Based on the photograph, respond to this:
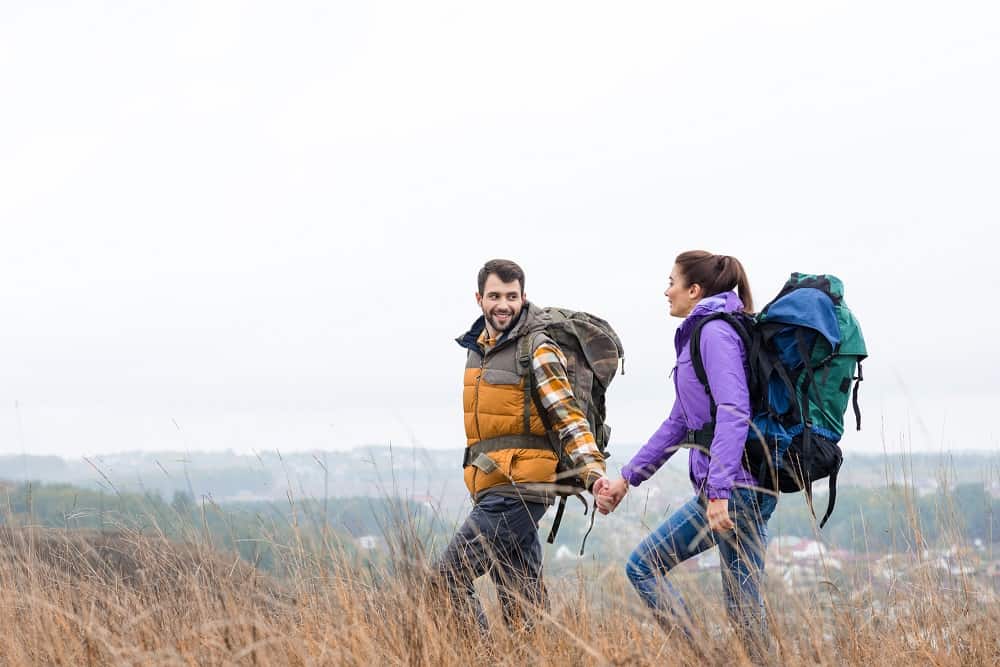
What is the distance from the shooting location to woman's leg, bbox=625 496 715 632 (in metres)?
3.64

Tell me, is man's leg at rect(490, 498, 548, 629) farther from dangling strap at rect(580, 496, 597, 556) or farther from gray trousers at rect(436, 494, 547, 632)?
dangling strap at rect(580, 496, 597, 556)

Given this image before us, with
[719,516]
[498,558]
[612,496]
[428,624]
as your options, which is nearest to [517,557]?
[498,558]

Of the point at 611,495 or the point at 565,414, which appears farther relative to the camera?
the point at 565,414

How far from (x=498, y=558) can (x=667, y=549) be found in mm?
767

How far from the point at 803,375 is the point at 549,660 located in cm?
130

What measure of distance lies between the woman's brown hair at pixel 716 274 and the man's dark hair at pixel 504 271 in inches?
31.0

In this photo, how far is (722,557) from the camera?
362 cm

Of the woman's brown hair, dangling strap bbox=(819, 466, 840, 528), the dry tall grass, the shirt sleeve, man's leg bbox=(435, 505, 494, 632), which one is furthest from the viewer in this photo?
the shirt sleeve

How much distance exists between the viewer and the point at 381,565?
151 inches

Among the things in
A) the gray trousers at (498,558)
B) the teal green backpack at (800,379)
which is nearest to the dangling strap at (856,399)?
the teal green backpack at (800,379)

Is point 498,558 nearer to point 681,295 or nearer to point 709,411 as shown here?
point 709,411

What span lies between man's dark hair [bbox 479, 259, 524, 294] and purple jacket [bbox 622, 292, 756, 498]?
2.75ft

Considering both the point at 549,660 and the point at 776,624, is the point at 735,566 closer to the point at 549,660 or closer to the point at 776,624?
the point at 776,624

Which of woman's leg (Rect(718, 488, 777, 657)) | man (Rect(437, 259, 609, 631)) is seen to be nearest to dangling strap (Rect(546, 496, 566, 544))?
man (Rect(437, 259, 609, 631))
